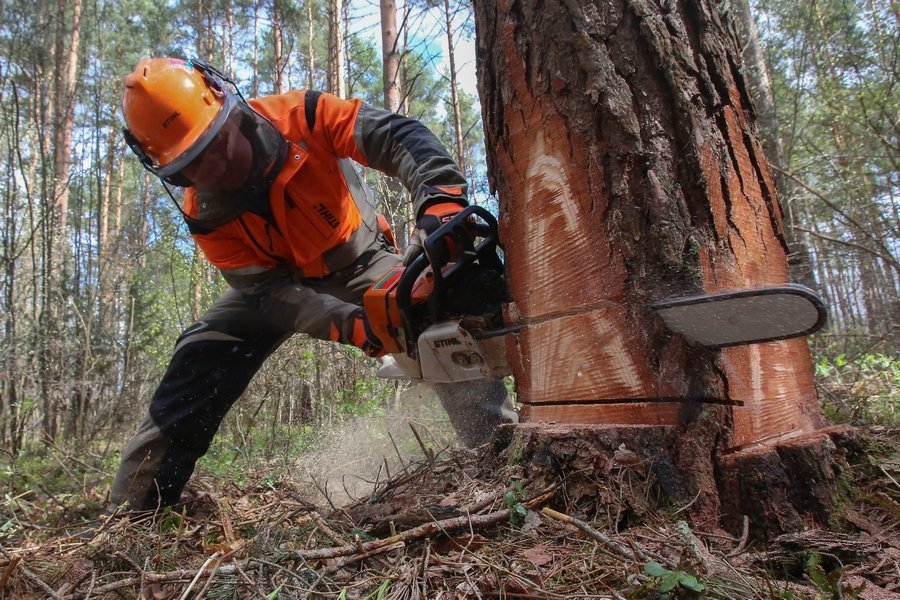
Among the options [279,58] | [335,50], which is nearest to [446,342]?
[335,50]

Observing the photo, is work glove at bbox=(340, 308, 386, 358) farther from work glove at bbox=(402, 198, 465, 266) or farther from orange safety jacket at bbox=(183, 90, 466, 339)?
work glove at bbox=(402, 198, 465, 266)

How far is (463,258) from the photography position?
176 cm

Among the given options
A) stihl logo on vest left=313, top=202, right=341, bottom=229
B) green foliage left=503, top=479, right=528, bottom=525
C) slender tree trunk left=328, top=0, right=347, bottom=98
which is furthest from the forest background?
stihl logo on vest left=313, top=202, right=341, bottom=229

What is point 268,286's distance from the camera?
2758 millimetres

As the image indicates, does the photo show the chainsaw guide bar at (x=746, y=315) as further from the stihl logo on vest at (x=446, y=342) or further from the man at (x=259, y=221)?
the man at (x=259, y=221)

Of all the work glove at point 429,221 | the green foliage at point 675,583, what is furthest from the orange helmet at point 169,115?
the green foliage at point 675,583

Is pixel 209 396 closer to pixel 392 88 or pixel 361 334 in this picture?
pixel 361 334

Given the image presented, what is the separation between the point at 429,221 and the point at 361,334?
62 cm

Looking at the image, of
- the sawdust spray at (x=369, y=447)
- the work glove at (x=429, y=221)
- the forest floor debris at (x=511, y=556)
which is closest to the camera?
the forest floor debris at (x=511, y=556)

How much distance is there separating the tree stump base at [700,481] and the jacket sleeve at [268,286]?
1.51 m

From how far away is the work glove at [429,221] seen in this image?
1.80 metres

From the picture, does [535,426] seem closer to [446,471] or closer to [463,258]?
[446,471]

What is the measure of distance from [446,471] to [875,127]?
197 inches

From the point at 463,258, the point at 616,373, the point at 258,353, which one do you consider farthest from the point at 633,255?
the point at 258,353
